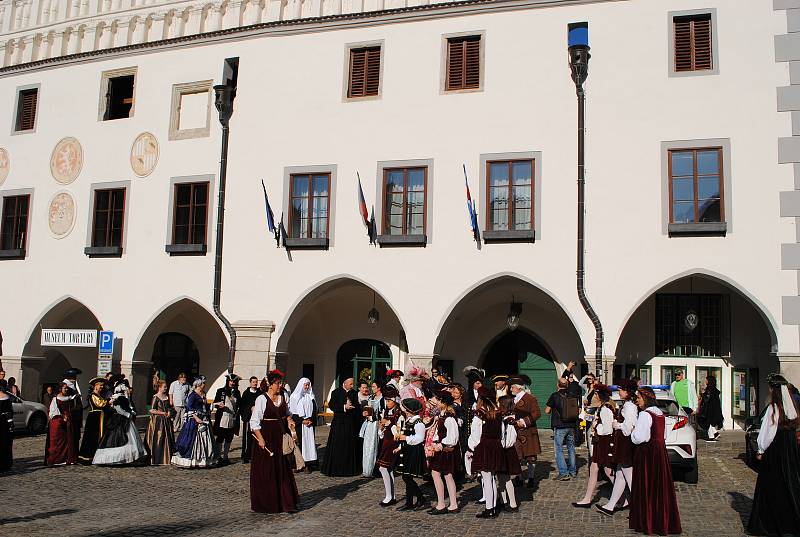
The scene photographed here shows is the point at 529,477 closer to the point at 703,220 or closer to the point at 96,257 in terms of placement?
the point at 703,220

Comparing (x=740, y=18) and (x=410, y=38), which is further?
(x=410, y=38)

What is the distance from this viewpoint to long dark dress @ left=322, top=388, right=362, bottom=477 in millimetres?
14352

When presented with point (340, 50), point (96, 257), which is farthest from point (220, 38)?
point (96, 257)

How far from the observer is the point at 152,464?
15.3m

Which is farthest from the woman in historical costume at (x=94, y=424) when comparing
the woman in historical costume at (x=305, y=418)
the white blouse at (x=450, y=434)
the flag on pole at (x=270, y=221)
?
the white blouse at (x=450, y=434)

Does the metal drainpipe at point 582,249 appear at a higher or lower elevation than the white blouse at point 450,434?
higher

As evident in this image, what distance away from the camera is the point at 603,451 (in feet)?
36.9

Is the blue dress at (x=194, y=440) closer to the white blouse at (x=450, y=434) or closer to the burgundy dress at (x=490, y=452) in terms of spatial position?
the white blouse at (x=450, y=434)

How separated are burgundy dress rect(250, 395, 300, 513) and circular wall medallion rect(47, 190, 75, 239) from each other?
13.7 metres

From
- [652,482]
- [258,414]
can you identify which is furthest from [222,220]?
[652,482]

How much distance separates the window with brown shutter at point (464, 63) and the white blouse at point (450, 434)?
10571 mm

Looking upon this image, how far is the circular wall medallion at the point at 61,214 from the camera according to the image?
22.5 metres

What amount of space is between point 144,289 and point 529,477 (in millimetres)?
12199

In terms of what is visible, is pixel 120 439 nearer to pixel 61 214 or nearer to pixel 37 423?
pixel 37 423
